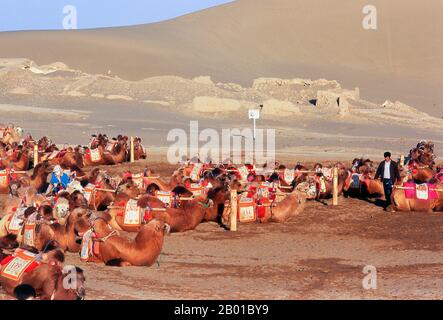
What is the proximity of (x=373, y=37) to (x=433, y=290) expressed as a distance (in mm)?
102993

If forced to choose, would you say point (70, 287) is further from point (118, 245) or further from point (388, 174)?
point (388, 174)

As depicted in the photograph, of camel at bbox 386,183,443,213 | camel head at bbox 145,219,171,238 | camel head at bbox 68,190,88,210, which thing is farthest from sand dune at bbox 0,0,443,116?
camel head at bbox 145,219,171,238

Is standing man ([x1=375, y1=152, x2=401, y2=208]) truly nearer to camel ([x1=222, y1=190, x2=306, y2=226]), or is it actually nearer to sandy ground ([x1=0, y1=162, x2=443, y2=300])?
sandy ground ([x1=0, y1=162, x2=443, y2=300])

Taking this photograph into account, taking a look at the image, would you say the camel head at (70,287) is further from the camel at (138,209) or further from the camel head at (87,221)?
Answer: the camel at (138,209)

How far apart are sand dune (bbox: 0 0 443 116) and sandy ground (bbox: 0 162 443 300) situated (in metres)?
55.3

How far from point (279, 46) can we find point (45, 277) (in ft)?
335

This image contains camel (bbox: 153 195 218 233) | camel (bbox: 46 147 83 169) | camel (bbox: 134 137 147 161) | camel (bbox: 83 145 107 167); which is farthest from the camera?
camel (bbox: 134 137 147 161)

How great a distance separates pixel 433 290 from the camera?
41.0 feet

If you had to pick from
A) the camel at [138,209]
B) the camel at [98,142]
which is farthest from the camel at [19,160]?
the camel at [138,209]

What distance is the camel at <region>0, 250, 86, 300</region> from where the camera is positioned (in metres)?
10.5

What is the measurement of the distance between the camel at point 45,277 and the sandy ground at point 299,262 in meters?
0.53

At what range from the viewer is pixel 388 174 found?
71.3 ft

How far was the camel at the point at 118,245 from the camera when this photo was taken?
13.8 metres

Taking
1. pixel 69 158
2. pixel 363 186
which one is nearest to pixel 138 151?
pixel 69 158
